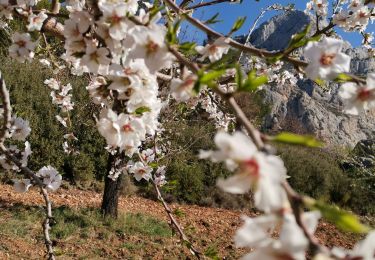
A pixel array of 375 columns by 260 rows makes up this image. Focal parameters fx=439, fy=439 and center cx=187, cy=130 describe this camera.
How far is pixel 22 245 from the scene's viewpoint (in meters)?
5.89

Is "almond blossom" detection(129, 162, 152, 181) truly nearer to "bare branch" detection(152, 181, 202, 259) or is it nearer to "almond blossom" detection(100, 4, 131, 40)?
"bare branch" detection(152, 181, 202, 259)

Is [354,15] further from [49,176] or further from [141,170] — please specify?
[49,176]

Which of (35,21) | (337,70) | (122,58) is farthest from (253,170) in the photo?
(35,21)

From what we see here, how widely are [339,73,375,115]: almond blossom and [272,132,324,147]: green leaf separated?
1.68ft

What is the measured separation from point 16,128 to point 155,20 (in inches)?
61.1

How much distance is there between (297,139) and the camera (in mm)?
659

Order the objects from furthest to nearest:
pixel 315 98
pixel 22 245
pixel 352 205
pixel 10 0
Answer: pixel 315 98 → pixel 352 205 → pixel 22 245 → pixel 10 0

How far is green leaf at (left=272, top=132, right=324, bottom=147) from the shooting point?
652 mm

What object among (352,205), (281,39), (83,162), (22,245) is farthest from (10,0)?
(281,39)

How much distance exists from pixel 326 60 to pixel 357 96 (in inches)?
5.4

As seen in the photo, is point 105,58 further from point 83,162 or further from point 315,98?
point 315,98

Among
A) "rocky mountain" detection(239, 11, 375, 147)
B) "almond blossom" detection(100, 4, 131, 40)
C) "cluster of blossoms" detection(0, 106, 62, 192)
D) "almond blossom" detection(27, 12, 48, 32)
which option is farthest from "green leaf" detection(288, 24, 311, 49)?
"rocky mountain" detection(239, 11, 375, 147)

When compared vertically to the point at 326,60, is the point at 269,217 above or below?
below

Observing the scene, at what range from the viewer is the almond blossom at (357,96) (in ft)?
3.69
